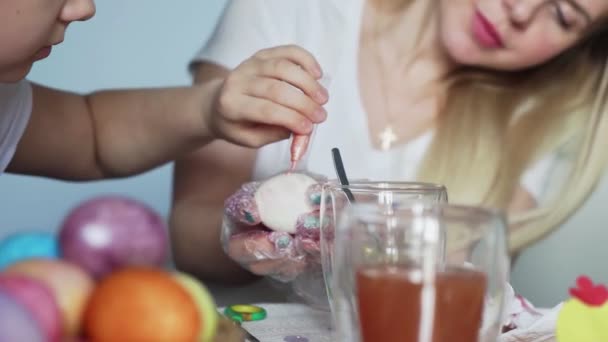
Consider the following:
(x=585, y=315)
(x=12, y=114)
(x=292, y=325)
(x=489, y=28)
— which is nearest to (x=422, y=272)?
(x=585, y=315)

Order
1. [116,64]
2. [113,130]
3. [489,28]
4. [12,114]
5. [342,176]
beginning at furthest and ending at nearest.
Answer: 1. [116,64]
2. [489,28]
3. [113,130]
4. [12,114]
5. [342,176]

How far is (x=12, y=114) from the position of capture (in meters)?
0.93

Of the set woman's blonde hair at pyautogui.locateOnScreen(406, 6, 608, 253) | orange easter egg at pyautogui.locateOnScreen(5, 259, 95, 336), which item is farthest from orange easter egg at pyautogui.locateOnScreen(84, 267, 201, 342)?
woman's blonde hair at pyautogui.locateOnScreen(406, 6, 608, 253)

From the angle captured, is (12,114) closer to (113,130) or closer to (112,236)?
(113,130)

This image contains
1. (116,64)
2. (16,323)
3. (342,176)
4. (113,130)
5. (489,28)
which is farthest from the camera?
(116,64)

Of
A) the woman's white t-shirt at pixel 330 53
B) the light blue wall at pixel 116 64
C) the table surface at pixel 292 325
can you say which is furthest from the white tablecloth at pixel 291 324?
the light blue wall at pixel 116 64

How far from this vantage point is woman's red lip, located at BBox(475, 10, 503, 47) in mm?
1300

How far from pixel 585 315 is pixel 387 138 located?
0.88 meters

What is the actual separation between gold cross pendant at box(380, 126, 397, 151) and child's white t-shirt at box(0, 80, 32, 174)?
65 centimetres

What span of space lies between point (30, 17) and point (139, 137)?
1.76 ft

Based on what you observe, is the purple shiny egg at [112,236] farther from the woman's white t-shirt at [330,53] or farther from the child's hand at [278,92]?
the woman's white t-shirt at [330,53]

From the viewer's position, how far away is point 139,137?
1020mm

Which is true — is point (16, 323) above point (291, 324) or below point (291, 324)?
above

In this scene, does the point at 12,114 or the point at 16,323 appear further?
the point at 12,114
